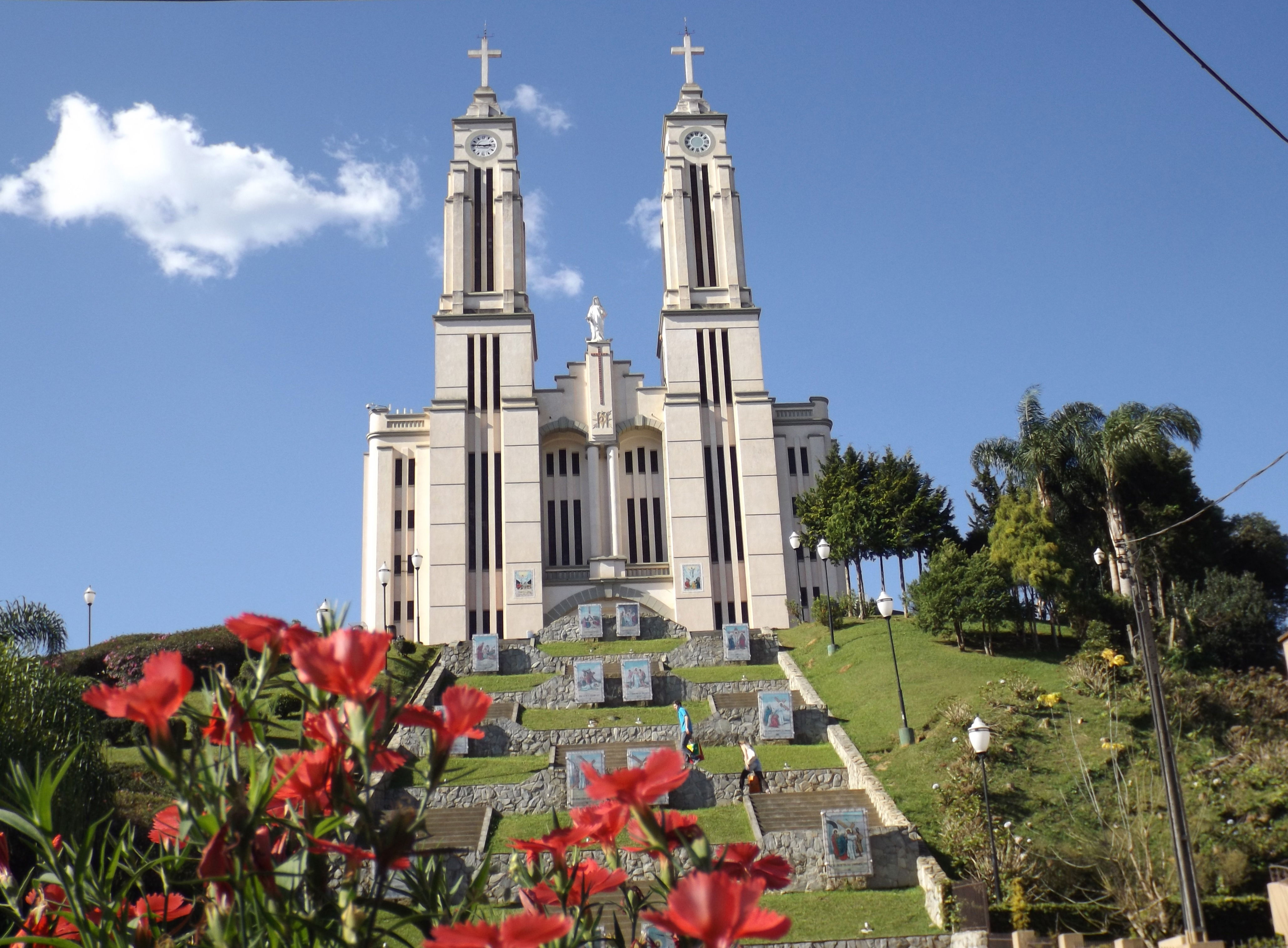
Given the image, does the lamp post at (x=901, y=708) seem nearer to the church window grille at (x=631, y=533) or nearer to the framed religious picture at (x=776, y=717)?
the framed religious picture at (x=776, y=717)

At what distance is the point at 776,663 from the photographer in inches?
1289

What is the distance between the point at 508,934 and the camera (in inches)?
71.8

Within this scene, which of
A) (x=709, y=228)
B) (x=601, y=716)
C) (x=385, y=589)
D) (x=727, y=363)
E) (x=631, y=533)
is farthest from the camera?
(x=709, y=228)

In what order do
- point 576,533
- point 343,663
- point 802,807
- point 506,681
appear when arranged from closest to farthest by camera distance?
point 343,663 < point 802,807 < point 506,681 < point 576,533

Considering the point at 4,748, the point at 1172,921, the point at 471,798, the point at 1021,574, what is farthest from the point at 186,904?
the point at 1021,574

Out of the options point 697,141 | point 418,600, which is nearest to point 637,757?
point 418,600

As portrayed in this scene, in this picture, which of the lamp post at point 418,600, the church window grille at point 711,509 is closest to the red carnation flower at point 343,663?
the lamp post at point 418,600

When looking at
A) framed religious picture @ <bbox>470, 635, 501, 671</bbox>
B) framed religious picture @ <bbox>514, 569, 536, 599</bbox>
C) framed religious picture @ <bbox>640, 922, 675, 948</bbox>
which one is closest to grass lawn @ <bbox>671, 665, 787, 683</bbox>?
framed religious picture @ <bbox>470, 635, 501, 671</bbox>

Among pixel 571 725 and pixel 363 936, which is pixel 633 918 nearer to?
pixel 363 936

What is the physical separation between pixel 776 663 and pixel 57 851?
3120 cm

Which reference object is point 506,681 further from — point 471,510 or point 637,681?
point 471,510

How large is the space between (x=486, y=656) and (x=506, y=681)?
1550 mm

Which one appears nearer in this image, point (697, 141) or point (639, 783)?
point (639, 783)

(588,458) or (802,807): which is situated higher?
(588,458)
